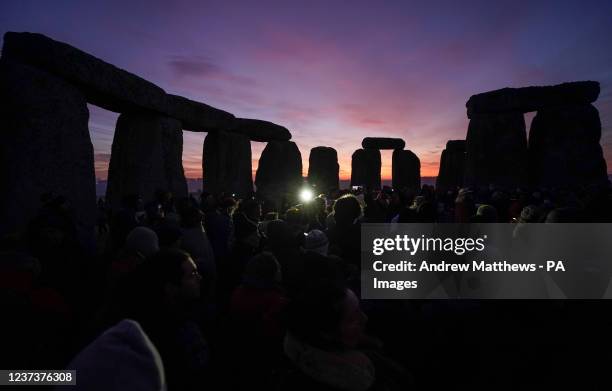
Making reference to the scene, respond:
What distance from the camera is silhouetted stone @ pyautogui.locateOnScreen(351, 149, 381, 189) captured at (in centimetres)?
2378

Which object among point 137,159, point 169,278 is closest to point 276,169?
point 137,159

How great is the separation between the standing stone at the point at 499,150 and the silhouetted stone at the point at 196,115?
11.9 metres

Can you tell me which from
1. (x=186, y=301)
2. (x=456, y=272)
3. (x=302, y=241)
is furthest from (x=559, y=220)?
(x=186, y=301)

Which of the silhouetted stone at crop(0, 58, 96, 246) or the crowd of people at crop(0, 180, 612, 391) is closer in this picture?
the crowd of people at crop(0, 180, 612, 391)

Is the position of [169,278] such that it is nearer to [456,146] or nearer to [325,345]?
[325,345]

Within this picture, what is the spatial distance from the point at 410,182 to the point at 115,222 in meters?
21.9

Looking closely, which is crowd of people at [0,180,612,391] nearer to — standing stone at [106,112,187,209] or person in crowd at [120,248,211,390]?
person in crowd at [120,248,211,390]

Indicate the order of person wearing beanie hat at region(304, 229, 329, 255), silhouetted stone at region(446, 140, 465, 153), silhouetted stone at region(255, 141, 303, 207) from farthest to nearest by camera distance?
silhouetted stone at region(446, 140, 465, 153) < silhouetted stone at region(255, 141, 303, 207) < person wearing beanie hat at region(304, 229, 329, 255)

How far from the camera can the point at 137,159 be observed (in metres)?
8.66

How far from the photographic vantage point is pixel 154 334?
1.38m

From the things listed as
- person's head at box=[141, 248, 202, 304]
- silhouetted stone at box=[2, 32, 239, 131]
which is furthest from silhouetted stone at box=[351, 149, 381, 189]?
person's head at box=[141, 248, 202, 304]

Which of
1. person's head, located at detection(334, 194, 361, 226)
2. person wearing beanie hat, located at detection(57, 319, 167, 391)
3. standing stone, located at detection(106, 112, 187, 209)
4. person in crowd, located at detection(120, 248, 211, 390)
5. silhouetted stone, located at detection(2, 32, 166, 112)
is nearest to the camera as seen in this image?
person wearing beanie hat, located at detection(57, 319, 167, 391)

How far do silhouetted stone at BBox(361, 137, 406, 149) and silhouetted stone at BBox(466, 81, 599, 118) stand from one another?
7119 millimetres

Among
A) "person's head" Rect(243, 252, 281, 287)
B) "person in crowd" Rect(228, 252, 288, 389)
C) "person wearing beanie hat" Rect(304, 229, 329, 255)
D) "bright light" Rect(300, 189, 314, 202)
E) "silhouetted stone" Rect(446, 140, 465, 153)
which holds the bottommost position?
"person in crowd" Rect(228, 252, 288, 389)
